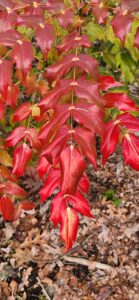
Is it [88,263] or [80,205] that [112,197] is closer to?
[88,263]

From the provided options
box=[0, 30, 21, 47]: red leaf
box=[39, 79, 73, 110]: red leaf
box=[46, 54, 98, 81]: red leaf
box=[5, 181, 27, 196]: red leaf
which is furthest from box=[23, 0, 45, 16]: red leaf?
box=[5, 181, 27, 196]: red leaf

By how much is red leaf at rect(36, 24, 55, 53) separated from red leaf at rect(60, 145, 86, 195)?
1.68 feet

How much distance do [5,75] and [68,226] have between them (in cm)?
59

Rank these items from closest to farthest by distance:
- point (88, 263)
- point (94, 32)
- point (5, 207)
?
point (5, 207) → point (94, 32) → point (88, 263)

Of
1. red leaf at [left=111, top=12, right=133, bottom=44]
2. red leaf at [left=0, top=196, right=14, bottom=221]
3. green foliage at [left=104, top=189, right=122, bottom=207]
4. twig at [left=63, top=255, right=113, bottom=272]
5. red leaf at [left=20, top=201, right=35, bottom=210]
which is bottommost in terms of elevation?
twig at [left=63, top=255, right=113, bottom=272]

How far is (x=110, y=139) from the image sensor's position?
1.46 meters

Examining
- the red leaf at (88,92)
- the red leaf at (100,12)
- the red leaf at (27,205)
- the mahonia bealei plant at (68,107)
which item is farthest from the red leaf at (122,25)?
the red leaf at (27,205)

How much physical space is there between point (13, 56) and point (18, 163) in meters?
0.46

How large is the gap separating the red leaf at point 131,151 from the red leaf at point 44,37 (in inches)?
19.1

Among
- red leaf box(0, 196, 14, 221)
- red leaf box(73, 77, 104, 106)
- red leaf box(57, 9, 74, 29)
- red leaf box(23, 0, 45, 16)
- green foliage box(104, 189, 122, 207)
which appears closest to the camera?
red leaf box(73, 77, 104, 106)

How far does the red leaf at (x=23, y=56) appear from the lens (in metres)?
1.50

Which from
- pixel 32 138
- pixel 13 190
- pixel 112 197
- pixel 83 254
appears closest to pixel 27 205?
pixel 13 190

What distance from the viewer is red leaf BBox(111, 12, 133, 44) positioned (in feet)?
4.95

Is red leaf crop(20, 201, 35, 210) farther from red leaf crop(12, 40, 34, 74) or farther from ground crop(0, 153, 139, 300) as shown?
red leaf crop(12, 40, 34, 74)
